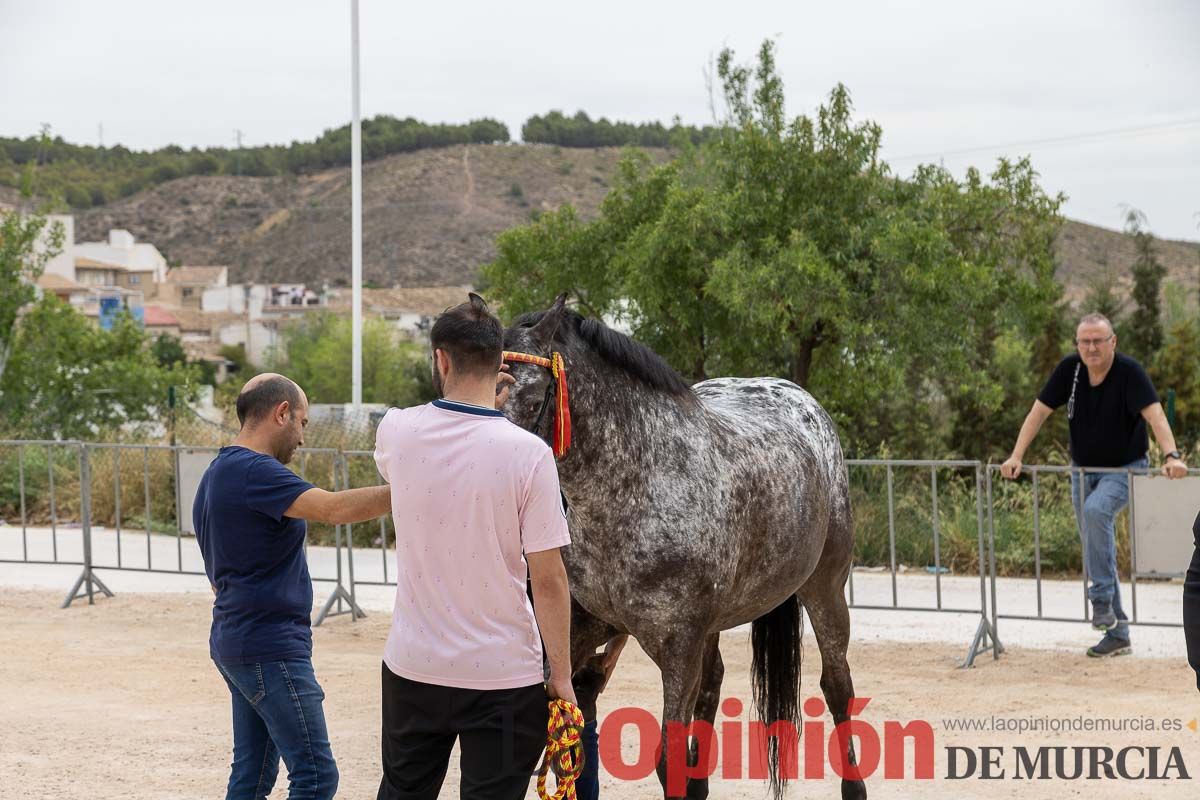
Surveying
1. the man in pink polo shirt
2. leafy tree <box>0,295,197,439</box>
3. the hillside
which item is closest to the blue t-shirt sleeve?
the man in pink polo shirt

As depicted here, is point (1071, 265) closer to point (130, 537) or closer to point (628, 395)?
point (130, 537)

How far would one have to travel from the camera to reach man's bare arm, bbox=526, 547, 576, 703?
3.11m

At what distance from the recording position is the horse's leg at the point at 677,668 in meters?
4.44

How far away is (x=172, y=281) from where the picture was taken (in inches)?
3514

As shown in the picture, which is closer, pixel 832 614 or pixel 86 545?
pixel 832 614

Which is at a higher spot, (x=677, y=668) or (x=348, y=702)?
(x=677, y=668)

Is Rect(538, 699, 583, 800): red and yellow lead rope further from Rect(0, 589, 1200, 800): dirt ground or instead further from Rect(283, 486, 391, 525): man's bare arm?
Rect(0, 589, 1200, 800): dirt ground

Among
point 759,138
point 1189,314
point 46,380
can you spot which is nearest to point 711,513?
point 759,138

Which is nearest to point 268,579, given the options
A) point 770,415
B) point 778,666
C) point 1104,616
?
point 770,415

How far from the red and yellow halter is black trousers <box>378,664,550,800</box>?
113cm

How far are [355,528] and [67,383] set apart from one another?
7084mm

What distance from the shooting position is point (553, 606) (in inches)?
124

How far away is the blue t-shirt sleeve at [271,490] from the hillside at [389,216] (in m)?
68.6

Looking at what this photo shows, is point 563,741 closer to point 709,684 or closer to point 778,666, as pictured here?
point 709,684
